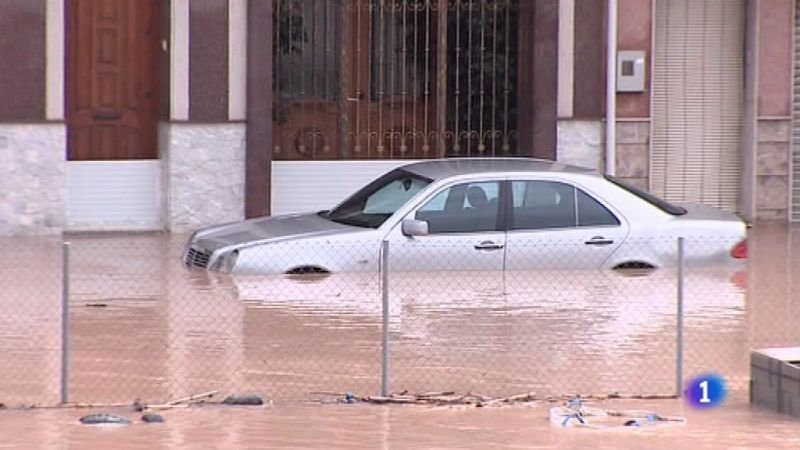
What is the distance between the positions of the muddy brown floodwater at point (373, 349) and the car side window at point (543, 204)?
0.50 meters

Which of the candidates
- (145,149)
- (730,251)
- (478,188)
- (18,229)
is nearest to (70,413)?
(478,188)

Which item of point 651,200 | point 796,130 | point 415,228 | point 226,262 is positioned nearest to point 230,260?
point 226,262

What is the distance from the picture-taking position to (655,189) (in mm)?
23484

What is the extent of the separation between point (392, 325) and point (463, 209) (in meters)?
2.12

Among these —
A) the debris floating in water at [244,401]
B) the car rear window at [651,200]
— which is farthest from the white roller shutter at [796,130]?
the debris floating in water at [244,401]

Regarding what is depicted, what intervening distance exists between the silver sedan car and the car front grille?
0.07ft

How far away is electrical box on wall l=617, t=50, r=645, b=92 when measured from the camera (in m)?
22.7

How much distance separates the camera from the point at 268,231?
653 inches

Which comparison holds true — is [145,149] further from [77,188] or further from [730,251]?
[730,251]

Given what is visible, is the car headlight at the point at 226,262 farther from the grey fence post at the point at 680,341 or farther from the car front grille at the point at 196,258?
the grey fence post at the point at 680,341

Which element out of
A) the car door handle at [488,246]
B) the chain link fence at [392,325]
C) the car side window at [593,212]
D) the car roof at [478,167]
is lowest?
the chain link fence at [392,325]

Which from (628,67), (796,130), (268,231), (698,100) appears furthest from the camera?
(698,100)

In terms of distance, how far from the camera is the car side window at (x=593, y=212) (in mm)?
16625

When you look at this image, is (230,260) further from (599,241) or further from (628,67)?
(628,67)
